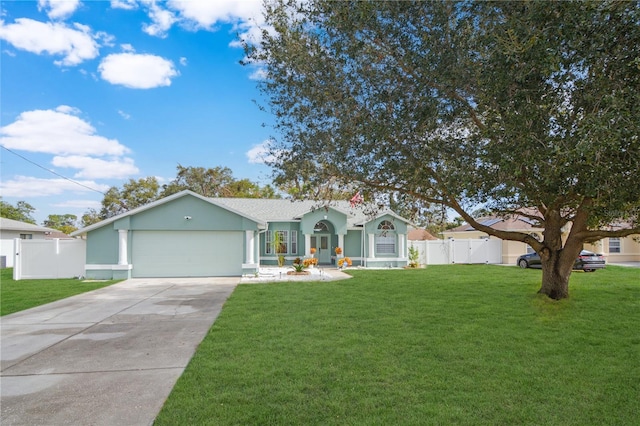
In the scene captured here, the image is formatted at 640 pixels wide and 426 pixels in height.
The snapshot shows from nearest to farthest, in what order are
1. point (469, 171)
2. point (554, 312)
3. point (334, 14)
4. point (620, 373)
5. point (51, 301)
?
point (620, 373) < point (469, 171) < point (334, 14) < point (554, 312) < point (51, 301)

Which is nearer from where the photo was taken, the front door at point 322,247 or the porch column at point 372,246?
the porch column at point 372,246

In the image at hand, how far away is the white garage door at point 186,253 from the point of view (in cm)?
1775

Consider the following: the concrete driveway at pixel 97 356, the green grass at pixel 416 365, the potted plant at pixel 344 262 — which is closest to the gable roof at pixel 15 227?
the concrete driveway at pixel 97 356

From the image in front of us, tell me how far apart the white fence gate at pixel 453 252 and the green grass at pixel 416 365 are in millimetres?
15446

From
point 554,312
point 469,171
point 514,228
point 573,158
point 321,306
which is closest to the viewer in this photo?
point 573,158

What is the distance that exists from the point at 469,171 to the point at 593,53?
246 cm

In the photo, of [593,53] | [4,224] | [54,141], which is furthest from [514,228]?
[4,224]

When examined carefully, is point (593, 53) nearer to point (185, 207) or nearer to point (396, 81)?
point (396, 81)

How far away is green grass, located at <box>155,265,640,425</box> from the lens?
3844 mm

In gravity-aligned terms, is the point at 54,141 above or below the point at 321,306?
above

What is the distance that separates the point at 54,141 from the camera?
2219 cm

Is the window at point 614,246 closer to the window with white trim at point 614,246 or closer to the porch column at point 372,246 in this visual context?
the window with white trim at point 614,246

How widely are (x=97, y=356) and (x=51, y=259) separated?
14.6 metres

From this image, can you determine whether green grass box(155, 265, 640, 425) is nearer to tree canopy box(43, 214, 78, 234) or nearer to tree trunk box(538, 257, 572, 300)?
tree trunk box(538, 257, 572, 300)
